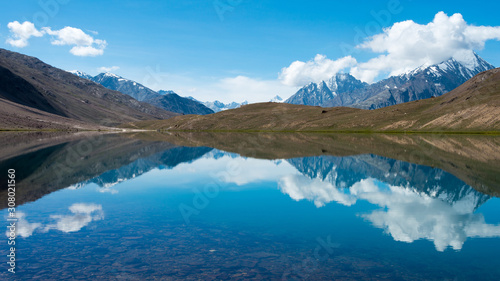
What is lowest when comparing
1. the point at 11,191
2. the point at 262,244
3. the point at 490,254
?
the point at 11,191

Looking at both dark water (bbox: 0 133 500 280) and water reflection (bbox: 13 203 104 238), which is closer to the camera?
dark water (bbox: 0 133 500 280)

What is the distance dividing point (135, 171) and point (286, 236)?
34276 millimetres

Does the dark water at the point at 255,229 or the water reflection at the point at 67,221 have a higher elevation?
the dark water at the point at 255,229

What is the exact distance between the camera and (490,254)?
57.1ft

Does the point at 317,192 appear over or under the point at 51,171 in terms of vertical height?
over

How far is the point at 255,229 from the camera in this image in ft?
70.6

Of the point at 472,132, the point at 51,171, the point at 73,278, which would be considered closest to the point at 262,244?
the point at 73,278

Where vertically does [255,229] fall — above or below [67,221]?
above

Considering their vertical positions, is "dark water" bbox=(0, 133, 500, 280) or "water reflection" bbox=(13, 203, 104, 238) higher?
"dark water" bbox=(0, 133, 500, 280)

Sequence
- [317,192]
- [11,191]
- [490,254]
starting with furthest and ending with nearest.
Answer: [317,192], [11,191], [490,254]

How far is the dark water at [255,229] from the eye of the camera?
607 inches

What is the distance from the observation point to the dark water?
15406 millimetres

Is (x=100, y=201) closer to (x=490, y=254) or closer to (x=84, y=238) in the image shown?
(x=84, y=238)

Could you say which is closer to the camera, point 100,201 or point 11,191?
point 100,201
